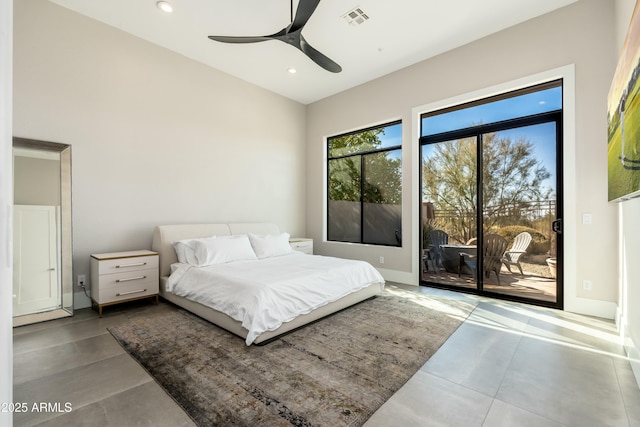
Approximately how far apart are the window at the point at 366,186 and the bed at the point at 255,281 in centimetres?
153

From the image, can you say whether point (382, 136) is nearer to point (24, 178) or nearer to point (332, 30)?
point (332, 30)

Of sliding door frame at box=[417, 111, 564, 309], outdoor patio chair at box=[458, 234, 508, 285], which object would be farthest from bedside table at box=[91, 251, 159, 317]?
outdoor patio chair at box=[458, 234, 508, 285]

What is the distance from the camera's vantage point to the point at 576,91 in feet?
10.7

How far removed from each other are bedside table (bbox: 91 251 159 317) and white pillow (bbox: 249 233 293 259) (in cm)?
129

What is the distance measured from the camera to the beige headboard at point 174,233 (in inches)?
149

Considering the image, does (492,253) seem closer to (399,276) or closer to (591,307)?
(591,307)

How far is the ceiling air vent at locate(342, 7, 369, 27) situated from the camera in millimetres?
3351

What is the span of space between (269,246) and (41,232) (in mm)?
2559

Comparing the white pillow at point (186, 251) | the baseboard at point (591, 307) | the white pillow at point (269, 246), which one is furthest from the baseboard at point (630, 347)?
the white pillow at point (186, 251)

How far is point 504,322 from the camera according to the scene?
3045mm

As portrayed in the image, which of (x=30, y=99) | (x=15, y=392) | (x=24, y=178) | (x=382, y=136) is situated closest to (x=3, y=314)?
(x=15, y=392)

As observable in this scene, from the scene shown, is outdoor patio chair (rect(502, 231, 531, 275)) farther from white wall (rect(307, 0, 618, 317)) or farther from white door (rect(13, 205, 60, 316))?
white door (rect(13, 205, 60, 316))

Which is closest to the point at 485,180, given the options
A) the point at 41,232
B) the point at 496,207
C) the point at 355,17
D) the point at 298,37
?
the point at 496,207

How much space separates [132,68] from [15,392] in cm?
369
